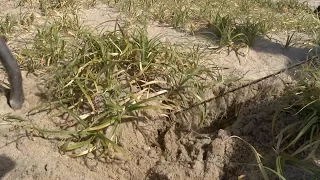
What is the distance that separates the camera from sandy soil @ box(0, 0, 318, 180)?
1.77 metres

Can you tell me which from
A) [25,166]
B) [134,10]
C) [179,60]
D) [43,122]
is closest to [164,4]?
[134,10]

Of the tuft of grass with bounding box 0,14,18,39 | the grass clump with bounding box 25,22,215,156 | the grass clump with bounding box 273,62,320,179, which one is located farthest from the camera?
the tuft of grass with bounding box 0,14,18,39

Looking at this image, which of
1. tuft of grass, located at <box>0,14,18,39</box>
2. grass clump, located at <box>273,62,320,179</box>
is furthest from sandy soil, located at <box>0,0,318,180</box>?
tuft of grass, located at <box>0,14,18,39</box>

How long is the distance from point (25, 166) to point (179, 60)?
116cm

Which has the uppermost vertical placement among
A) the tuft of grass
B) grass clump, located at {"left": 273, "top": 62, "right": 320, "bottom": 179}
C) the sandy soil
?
the tuft of grass

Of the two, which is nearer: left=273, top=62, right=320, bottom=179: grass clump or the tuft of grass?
left=273, top=62, right=320, bottom=179: grass clump

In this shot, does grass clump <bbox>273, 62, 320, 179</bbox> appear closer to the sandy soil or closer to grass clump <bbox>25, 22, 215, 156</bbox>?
the sandy soil

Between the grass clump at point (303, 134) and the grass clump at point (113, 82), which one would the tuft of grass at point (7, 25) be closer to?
the grass clump at point (113, 82)

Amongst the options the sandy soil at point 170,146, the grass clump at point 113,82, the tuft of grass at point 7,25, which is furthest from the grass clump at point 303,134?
the tuft of grass at point 7,25

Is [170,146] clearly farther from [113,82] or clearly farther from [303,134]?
[303,134]

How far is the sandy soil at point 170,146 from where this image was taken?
177 cm

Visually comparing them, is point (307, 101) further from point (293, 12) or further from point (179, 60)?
point (293, 12)

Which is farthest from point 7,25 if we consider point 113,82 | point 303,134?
point 303,134

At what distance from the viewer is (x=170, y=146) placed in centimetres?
200
